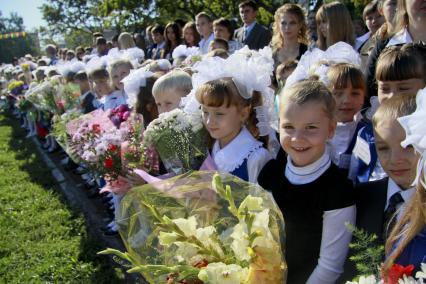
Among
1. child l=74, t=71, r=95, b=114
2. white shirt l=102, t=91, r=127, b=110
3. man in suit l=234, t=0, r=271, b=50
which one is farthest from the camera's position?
man in suit l=234, t=0, r=271, b=50

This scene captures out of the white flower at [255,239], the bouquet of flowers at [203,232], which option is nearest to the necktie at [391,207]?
the bouquet of flowers at [203,232]

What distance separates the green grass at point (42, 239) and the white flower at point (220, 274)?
9.00 ft

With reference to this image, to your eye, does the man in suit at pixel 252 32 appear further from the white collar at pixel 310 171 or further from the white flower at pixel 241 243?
the white flower at pixel 241 243

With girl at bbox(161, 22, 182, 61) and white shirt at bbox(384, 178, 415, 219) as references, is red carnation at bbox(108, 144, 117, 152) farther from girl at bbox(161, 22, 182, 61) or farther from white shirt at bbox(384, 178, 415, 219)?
girl at bbox(161, 22, 182, 61)

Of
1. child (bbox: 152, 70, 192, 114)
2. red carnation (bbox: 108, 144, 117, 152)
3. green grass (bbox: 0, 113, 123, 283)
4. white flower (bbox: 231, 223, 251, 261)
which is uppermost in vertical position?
child (bbox: 152, 70, 192, 114)

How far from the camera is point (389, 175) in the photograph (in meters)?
1.79

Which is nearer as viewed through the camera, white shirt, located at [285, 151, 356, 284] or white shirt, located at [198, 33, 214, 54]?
white shirt, located at [285, 151, 356, 284]

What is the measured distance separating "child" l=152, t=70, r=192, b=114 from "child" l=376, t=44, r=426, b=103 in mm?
1492

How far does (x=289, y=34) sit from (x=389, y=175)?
3.23 meters

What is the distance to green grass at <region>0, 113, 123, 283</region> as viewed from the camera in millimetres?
4016

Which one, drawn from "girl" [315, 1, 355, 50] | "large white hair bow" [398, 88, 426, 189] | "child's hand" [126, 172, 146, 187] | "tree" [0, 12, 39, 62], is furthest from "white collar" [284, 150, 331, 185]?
"tree" [0, 12, 39, 62]

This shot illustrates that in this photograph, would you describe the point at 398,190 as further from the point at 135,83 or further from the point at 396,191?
the point at 135,83

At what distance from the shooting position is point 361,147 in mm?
2188

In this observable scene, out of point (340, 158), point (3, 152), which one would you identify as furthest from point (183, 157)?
point (3, 152)
